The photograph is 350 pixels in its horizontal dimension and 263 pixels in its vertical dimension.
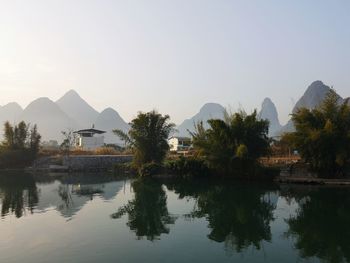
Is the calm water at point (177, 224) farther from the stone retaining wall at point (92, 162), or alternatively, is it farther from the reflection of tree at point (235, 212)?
the stone retaining wall at point (92, 162)

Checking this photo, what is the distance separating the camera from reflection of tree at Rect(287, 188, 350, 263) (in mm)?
10141

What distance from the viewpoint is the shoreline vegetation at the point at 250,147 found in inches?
920

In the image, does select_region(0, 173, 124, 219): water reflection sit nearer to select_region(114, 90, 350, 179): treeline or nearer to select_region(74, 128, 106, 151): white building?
select_region(114, 90, 350, 179): treeline

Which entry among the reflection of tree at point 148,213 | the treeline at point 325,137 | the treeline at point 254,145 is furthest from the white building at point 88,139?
the treeline at point 325,137

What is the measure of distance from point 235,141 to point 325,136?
537 cm

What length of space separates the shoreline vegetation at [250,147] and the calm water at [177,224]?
2898 millimetres

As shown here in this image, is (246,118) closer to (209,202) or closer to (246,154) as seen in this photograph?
(246,154)

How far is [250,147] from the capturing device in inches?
1012

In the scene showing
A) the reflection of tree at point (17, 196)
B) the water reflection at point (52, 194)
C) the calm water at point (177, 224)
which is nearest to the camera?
the calm water at point (177, 224)

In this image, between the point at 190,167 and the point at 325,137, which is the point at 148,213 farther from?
the point at 190,167

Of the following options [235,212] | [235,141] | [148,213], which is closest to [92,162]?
[235,141]

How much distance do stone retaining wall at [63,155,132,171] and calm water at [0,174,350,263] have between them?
43.0 feet

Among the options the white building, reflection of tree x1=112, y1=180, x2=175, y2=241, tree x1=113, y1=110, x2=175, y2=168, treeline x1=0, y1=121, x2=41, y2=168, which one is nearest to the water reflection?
reflection of tree x1=112, y1=180, x2=175, y2=241

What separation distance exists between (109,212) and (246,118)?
13.5 m
